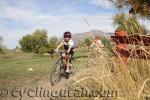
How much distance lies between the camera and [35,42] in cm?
11325

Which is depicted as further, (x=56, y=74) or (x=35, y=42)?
(x=35, y=42)

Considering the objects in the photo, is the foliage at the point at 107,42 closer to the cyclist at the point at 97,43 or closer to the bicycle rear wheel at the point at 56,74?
the cyclist at the point at 97,43

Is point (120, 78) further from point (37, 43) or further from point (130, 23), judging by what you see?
point (37, 43)

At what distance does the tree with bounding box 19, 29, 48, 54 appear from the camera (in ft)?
352

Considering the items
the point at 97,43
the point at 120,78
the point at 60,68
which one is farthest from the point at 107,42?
the point at 60,68

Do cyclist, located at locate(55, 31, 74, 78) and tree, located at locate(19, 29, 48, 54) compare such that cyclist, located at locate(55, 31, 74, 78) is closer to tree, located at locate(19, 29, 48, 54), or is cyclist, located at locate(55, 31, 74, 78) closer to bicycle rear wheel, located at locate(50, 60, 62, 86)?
bicycle rear wheel, located at locate(50, 60, 62, 86)

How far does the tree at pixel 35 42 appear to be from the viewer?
107 meters

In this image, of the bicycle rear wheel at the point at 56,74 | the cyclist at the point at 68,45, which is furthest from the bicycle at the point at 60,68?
A: the cyclist at the point at 68,45

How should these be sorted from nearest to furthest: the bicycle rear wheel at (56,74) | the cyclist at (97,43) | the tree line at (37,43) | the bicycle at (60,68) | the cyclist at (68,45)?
the cyclist at (97,43)
the bicycle rear wheel at (56,74)
the bicycle at (60,68)
the cyclist at (68,45)
the tree line at (37,43)

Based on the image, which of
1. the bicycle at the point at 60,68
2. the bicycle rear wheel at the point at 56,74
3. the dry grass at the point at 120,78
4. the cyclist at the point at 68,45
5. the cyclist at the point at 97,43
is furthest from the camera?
the cyclist at the point at 68,45

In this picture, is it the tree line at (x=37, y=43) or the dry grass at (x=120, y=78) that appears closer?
the dry grass at (x=120, y=78)

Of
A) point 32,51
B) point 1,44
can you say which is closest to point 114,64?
point 1,44

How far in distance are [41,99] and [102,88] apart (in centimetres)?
205

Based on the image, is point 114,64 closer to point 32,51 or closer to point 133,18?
point 133,18
